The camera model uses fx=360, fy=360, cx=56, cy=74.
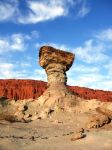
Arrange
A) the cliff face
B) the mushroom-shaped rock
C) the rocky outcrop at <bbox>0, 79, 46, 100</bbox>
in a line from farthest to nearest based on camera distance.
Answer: the cliff face
the rocky outcrop at <bbox>0, 79, 46, 100</bbox>
the mushroom-shaped rock

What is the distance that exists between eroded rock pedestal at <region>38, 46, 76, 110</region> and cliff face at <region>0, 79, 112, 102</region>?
3987 centimetres

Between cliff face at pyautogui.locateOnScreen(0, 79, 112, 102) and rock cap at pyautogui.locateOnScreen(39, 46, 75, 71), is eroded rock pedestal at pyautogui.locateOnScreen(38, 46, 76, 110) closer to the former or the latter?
rock cap at pyautogui.locateOnScreen(39, 46, 75, 71)

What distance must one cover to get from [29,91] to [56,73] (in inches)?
1691

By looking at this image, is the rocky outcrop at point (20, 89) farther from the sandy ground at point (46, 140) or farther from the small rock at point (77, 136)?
the small rock at point (77, 136)

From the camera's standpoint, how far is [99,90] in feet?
223

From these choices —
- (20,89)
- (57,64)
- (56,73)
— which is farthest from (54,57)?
(20,89)

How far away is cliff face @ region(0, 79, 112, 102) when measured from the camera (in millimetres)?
58688

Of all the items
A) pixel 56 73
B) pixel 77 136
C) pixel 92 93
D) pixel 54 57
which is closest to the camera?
pixel 77 136

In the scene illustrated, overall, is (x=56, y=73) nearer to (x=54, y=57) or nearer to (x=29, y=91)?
(x=54, y=57)

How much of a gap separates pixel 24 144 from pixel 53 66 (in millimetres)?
8512

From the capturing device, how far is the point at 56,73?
17531mm

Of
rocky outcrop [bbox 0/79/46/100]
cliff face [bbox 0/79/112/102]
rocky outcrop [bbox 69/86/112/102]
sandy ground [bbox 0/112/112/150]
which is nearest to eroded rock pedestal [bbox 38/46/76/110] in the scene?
sandy ground [bbox 0/112/112/150]

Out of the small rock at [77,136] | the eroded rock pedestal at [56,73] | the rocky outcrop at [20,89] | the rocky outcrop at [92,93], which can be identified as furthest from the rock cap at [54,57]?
the rocky outcrop at [92,93]

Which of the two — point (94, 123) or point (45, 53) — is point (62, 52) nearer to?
point (45, 53)
